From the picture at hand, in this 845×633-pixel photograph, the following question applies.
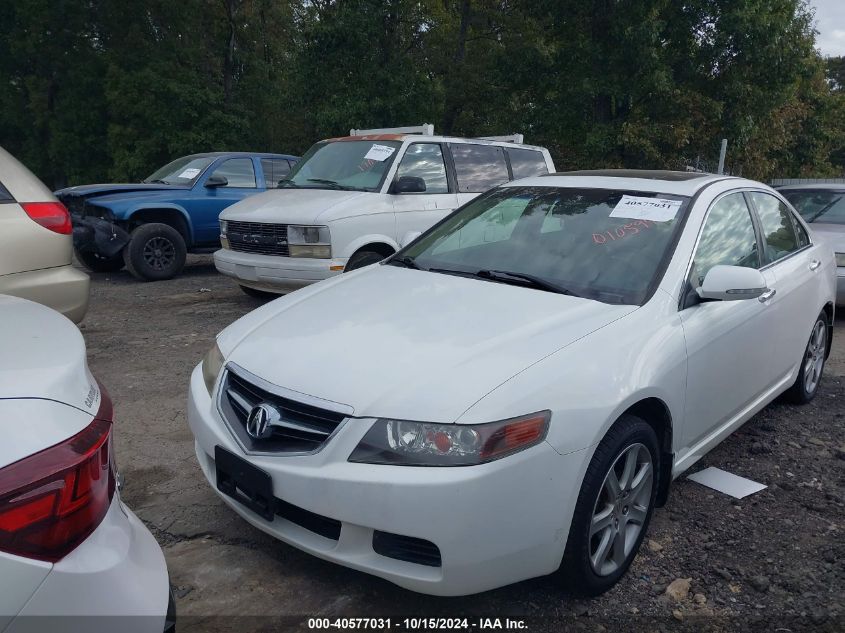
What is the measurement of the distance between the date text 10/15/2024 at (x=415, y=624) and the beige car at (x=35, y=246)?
320 centimetres

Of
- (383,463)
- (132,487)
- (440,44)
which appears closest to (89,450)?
(383,463)

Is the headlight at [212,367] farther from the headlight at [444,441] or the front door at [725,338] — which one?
the front door at [725,338]

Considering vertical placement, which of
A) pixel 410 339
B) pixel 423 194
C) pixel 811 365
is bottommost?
pixel 811 365

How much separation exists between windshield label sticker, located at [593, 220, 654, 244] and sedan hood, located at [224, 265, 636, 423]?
535 millimetres

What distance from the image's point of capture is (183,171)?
31.9 feet

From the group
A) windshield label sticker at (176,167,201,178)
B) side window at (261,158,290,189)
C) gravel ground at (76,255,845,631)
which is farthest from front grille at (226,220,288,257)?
side window at (261,158,290,189)

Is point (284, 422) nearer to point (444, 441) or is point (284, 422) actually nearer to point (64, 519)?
point (444, 441)

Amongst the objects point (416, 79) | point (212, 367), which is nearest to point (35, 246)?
point (212, 367)

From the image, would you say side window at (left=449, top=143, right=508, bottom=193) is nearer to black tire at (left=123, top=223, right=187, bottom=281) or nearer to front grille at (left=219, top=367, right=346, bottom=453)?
black tire at (left=123, top=223, right=187, bottom=281)

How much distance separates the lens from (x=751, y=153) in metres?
18.8

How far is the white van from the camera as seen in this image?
6562 millimetres

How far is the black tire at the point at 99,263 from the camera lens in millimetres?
9602

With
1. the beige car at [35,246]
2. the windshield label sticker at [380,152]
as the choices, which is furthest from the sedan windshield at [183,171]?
the beige car at [35,246]

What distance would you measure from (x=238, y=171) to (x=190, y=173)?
67 cm
